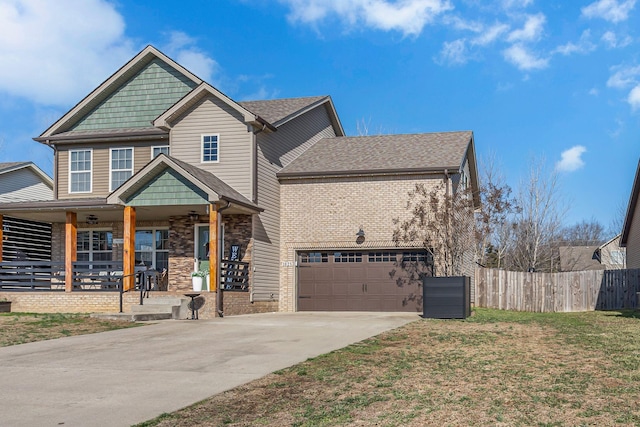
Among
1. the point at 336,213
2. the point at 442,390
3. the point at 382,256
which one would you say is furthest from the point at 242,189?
the point at 442,390

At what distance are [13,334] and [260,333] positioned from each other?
5.24 meters

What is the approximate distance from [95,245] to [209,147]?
5.98 metres

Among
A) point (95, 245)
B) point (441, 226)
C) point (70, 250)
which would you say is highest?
point (441, 226)

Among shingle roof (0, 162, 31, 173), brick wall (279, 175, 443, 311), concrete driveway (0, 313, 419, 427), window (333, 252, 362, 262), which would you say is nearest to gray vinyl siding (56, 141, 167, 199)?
brick wall (279, 175, 443, 311)

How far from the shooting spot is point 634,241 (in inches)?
1152

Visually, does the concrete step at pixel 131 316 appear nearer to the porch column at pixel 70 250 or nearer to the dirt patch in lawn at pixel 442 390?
the porch column at pixel 70 250

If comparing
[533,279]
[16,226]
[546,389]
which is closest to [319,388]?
[546,389]

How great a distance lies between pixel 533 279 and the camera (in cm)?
2623

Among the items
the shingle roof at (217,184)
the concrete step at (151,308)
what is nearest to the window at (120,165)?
the shingle roof at (217,184)

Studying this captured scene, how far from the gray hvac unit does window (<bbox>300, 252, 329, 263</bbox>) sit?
648 centimetres

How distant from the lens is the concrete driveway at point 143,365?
8.00 m

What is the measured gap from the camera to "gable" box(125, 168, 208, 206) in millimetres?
20641

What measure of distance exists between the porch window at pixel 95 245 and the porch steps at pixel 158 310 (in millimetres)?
5711

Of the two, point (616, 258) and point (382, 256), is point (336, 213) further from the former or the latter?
point (616, 258)
